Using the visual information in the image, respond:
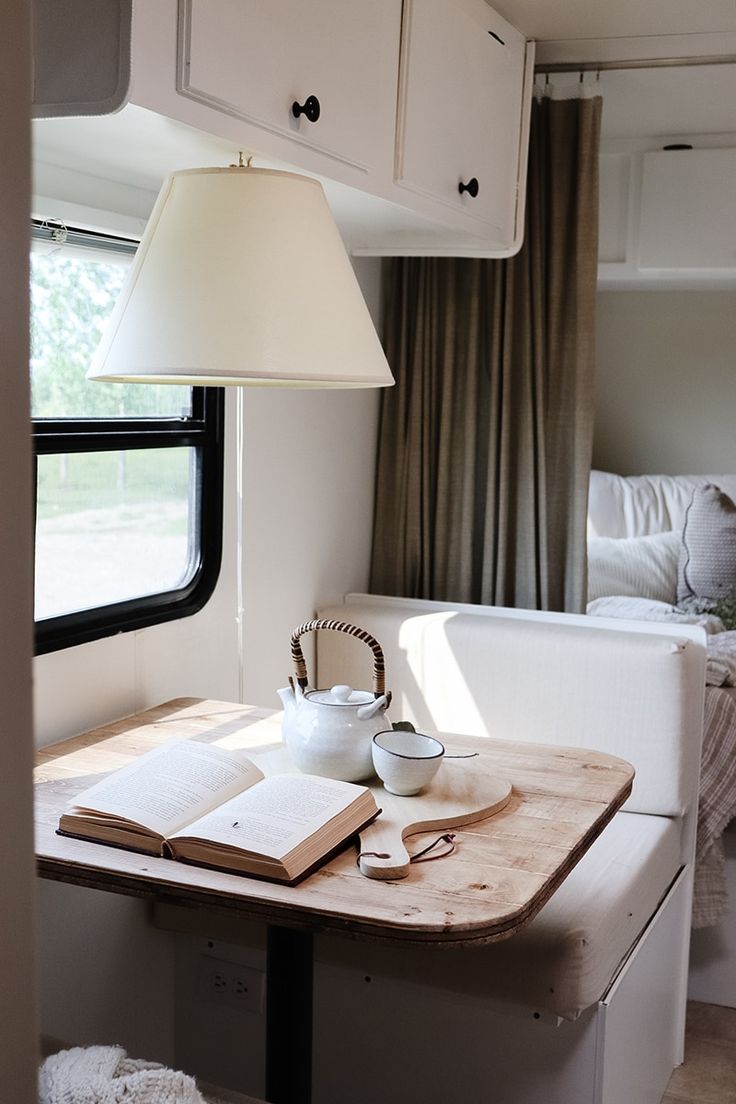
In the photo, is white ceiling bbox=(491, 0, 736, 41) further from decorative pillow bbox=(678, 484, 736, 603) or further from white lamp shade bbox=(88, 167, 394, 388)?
decorative pillow bbox=(678, 484, 736, 603)

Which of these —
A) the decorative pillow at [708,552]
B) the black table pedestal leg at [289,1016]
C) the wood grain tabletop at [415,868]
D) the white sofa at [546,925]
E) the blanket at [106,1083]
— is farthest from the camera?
the decorative pillow at [708,552]

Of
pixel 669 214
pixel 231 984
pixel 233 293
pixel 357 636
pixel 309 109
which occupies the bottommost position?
pixel 231 984

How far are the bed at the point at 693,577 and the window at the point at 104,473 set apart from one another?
1250 mm

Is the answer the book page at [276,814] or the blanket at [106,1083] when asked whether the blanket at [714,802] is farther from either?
the blanket at [106,1083]

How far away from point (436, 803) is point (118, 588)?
0.82m

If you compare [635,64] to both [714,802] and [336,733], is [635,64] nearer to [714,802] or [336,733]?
[714,802]

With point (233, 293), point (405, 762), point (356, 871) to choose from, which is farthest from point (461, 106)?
point (356, 871)

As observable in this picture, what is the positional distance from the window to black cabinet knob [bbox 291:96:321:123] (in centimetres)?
47

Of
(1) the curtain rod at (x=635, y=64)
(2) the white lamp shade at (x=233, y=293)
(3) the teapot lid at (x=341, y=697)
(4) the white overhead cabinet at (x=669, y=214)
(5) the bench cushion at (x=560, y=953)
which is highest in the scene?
(1) the curtain rod at (x=635, y=64)

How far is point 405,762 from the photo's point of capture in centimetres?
174

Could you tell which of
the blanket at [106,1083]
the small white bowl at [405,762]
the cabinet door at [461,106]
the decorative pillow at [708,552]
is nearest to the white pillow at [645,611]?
the decorative pillow at [708,552]

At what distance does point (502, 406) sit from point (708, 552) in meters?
1.01

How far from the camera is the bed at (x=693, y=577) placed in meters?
2.67

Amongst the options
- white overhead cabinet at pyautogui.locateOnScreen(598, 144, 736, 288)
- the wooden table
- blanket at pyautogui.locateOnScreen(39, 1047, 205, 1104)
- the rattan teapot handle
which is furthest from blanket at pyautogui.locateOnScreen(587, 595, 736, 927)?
blanket at pyautogui.locateOnScreen(39, 1047, 205, 1104)
